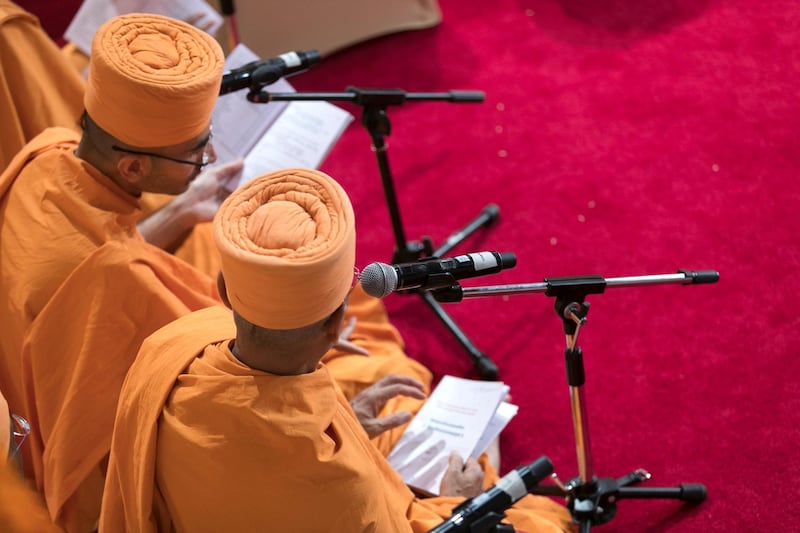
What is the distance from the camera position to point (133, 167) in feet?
7.55

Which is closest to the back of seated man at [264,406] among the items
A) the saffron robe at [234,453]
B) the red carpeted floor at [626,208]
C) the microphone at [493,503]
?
the saffron robe at [234,453]

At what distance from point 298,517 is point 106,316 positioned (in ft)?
2.80

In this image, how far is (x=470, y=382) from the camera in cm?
261

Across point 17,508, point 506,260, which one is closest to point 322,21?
point 506,260

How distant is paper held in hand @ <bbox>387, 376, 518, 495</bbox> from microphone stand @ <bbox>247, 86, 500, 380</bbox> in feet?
1.26

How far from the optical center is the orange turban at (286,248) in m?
1.52

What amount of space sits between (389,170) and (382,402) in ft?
3.24

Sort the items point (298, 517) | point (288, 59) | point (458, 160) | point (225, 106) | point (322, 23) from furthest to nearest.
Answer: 1. point (322, 23)
2. point (458, 160)
3. point (225, 106)
4. point (288, 59)
5. point (298, 517)

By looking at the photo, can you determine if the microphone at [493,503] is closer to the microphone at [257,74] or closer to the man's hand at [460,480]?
the man's hand at [460,480]

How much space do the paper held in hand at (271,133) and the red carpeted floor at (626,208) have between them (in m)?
0.68

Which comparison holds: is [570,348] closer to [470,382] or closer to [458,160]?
[470,382]

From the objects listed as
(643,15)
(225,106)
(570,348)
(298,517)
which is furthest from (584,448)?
(643,15)

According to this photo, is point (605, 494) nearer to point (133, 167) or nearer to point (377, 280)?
point (377, 280)

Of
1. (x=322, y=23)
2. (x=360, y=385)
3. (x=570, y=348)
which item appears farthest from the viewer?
(x=322, y=23)
